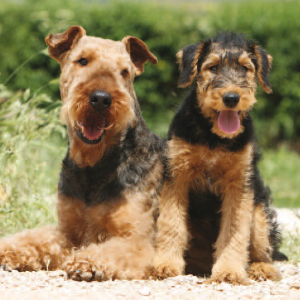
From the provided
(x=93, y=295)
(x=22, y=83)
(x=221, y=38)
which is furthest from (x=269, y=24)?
(x=93, y=295)

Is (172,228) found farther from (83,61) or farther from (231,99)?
(83,61)

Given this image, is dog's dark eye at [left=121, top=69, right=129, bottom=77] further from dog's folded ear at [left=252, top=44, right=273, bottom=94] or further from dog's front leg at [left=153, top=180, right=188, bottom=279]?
dog's folded ear at [left=252, top=44, right=273, bottom=94]

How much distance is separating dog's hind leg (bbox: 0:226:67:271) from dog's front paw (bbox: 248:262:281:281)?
154 cm

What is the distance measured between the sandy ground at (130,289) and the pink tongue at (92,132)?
1.05 metres

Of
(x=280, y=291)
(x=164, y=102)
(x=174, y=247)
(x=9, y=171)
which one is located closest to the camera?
(x=280, y=291)

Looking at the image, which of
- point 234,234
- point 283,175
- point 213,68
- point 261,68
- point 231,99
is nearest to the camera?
point 231,99

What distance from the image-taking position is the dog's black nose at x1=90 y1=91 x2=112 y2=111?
3.35 meters

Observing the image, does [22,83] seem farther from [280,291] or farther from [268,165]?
[280,291]

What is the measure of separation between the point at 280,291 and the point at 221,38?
6.80 feet

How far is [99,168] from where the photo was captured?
12.3ft

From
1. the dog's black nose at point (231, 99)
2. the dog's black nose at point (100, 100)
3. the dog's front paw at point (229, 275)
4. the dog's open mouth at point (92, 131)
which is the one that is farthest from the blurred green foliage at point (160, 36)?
the dog's front paw at point (229, 275)

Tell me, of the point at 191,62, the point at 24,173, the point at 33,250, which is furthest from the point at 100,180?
the point at 24,173

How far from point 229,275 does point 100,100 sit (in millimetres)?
1580

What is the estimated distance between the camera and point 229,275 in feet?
10.9
